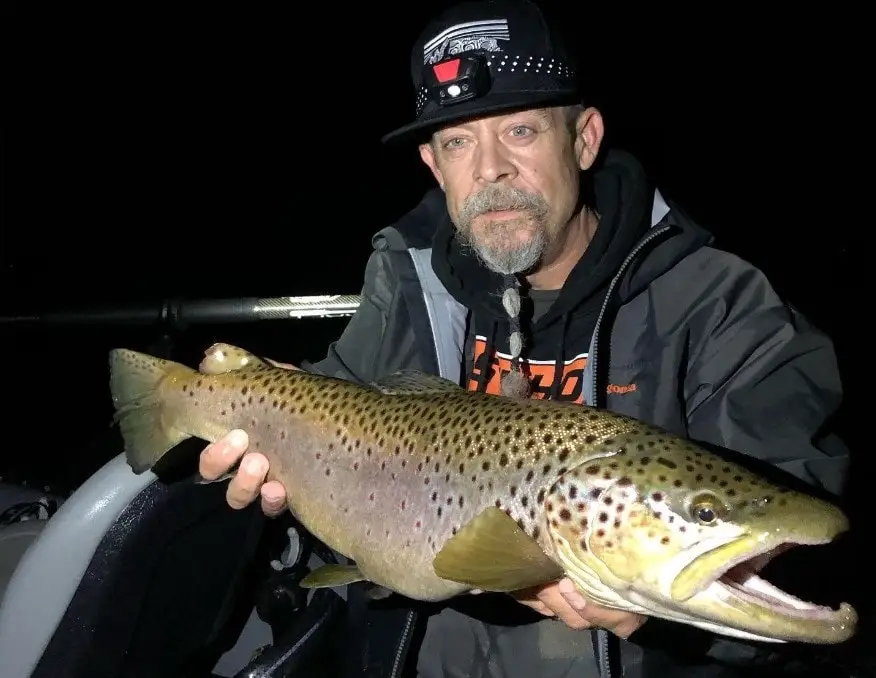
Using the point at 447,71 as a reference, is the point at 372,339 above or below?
below

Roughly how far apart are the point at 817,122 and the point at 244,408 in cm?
1949

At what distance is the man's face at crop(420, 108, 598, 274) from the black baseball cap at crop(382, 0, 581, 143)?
3.9 inches

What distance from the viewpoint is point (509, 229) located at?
2.53 m

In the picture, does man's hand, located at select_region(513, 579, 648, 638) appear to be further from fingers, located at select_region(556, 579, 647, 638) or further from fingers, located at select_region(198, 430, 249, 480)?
fingers, located at select_region(198, 430, 249, 480)

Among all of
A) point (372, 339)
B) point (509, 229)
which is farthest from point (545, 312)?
point (372, 339)

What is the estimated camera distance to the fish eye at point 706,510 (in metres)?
1.39

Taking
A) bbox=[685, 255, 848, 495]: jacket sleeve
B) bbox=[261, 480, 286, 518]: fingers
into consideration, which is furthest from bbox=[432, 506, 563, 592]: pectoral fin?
bbox=[685, 255, 848, 495]: jacket sleeve

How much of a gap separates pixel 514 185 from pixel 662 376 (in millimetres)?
946

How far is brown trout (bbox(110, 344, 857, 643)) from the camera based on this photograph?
4.45 feet

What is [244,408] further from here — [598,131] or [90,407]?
[90,407]

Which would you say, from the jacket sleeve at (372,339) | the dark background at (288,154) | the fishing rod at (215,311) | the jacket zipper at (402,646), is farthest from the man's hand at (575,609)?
the dark background at (288,154)

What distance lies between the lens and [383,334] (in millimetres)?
2766

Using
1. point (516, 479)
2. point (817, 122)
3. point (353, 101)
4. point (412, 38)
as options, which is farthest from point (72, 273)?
point (817, 122)

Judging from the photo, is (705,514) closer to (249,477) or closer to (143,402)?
(249,477)
